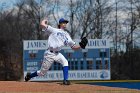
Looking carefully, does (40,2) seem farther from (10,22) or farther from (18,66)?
(18,66)

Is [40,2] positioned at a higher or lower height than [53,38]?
higher

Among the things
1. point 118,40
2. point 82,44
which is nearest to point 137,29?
point 118,40

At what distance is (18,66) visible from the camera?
4791 cm

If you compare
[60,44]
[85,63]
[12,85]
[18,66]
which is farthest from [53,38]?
[18,66]

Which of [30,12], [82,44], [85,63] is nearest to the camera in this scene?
[82,44]

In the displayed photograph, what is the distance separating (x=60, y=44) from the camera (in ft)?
39.8

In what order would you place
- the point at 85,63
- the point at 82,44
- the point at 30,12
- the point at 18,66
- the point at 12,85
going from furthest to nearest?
the point at 30,12 → the point at 18,66 → the point at 85,63 → the point at 82,44 → the point at 12,85

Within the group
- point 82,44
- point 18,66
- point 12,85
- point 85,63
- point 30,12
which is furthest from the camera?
point 30,12

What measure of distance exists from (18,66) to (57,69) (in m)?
15.4

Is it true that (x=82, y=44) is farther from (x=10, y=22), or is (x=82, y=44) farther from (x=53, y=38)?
(x=10, y=22)

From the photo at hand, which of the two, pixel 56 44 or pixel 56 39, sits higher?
pixel 56 39

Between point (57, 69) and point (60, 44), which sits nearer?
point (60, 44)

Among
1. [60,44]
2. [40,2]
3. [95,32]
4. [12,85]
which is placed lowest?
[12,85]

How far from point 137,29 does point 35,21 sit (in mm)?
11654
